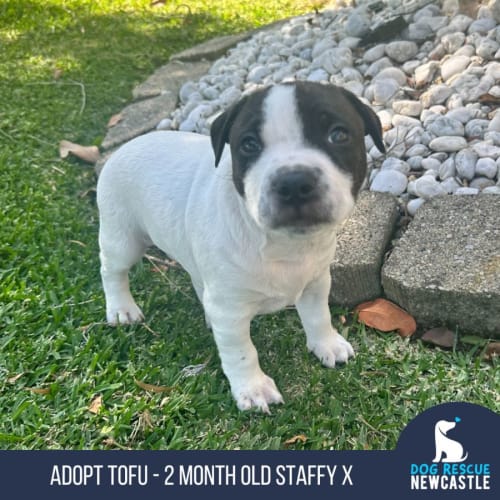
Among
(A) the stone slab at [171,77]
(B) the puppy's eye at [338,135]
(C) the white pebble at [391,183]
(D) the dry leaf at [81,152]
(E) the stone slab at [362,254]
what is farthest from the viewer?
(A) the stone slab at [171,77]

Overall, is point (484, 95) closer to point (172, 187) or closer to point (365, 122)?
point (365, 122)

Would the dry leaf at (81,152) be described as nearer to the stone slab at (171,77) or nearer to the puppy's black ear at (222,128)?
the stone slab at (171,77)

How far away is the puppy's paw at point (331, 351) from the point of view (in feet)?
12.3

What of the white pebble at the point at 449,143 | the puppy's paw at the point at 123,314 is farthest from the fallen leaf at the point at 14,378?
the white pebble at the point at 449,143

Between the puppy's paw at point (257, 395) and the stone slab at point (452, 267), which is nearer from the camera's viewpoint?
the puppy's paw at point (257, 395)

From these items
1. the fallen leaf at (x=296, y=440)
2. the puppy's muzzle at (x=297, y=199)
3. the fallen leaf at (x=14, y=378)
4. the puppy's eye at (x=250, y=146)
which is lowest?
the fallen leaf at (x=296, y=440)

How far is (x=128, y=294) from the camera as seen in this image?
13.7 ft

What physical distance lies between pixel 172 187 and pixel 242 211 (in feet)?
2.14

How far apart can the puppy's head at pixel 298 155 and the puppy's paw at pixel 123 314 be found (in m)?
1.54

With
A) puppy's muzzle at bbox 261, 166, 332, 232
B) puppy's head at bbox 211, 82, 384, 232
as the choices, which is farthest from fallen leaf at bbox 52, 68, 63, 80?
puppy's muzzle at bbox 261, 166, 332, 232

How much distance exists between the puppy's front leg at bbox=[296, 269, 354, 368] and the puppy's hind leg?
1064mm

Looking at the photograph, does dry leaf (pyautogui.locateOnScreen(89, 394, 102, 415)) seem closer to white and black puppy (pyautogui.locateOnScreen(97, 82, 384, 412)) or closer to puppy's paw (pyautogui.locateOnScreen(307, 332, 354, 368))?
white and black puppy (pyautogui.locateOnScreen(97, 82, 384, 412))

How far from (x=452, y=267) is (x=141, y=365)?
1.90 m

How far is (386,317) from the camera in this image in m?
4.00
